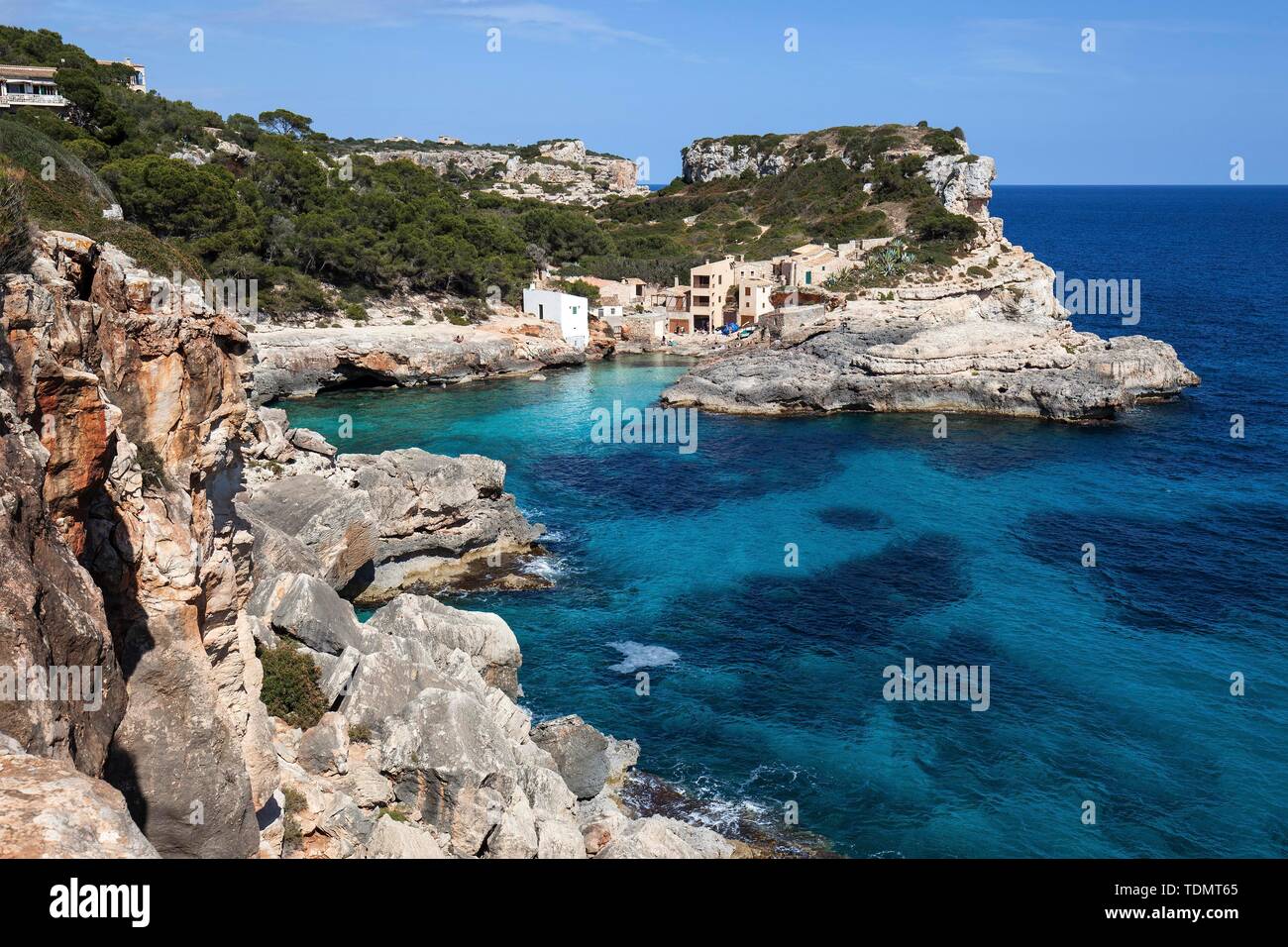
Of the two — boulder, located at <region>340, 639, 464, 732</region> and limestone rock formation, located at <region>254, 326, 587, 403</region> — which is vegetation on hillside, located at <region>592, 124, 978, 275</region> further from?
boulder, located at <region>340, 639, 464, 732</region>

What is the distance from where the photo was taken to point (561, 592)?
3206cm

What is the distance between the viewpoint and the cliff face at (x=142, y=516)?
327 inches

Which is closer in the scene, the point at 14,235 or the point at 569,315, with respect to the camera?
the point at 14,235

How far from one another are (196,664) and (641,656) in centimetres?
1832

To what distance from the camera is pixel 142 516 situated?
32.8 ft

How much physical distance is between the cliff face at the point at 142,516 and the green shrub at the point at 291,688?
3.78m

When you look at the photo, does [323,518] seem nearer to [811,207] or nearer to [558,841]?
[558,841]

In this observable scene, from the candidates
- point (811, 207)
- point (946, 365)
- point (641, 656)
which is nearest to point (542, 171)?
point (811, 207)

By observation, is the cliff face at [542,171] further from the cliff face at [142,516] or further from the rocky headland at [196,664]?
the cliff face at [142,516]

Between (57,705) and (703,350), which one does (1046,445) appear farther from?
(57,705)

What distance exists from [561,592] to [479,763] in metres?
15.8

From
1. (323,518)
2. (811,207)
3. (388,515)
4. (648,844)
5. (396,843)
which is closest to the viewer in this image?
(396,843)

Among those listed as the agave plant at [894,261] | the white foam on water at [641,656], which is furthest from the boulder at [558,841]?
the agave plant at [894,261]

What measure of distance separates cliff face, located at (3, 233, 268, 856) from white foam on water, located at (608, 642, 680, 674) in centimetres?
1473
